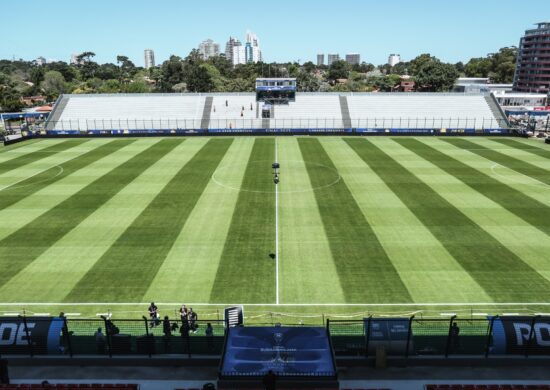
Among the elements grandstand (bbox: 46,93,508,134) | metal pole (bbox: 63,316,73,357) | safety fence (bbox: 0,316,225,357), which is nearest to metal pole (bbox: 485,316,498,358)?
safety fence (bbox: 0,316,225,357)

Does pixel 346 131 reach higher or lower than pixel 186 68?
lower

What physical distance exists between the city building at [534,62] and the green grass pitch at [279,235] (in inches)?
5737

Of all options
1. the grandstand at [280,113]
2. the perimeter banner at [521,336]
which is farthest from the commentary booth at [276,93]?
the perimeter banner at [521,336]

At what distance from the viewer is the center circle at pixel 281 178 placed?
43.9 metres

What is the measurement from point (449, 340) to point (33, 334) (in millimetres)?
15940

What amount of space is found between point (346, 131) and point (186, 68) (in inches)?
4396

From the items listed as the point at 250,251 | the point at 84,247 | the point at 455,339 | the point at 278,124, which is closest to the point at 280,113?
the point at 278,124

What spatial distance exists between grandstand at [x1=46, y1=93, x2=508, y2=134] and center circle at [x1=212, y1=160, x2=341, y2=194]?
27181 millimetres

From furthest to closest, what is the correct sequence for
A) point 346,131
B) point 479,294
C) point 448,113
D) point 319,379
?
1. point 448,113
2. point 346,131
3. point 479,294
4. point 319,379

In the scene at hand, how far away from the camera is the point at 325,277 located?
26.0 m

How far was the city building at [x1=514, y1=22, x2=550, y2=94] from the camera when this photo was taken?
17388cm

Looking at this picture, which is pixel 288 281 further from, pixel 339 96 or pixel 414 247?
pixel 339 96

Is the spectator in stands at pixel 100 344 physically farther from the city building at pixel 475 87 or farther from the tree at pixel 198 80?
the city building at pixel 475 87

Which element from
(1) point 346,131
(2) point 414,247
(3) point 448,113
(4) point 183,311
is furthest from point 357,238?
(3) point 448,113
